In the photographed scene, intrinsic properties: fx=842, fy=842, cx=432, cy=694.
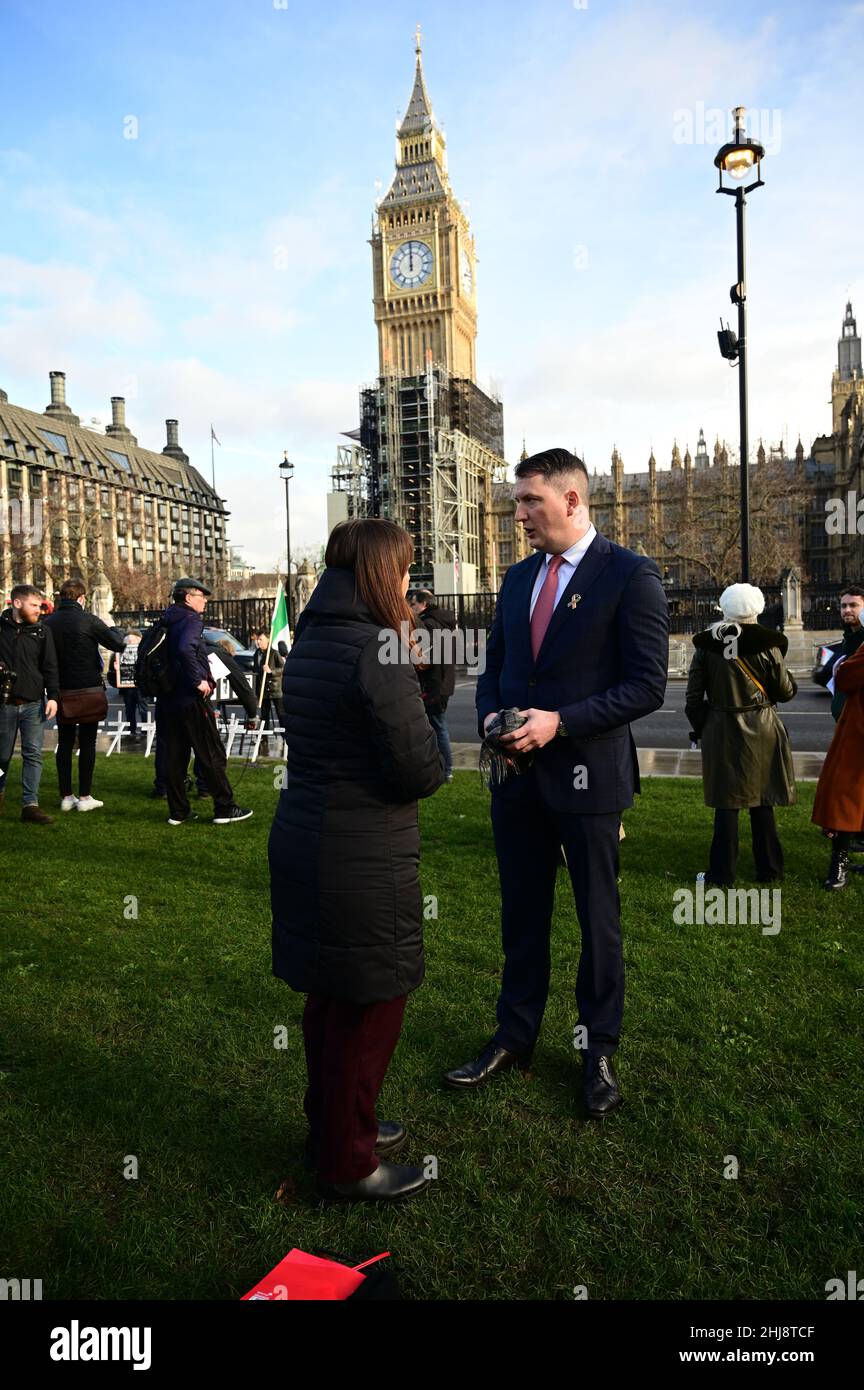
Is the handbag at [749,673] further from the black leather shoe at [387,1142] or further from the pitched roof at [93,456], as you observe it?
the pitched roof at [93,456]

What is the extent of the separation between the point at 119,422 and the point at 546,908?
127 meters

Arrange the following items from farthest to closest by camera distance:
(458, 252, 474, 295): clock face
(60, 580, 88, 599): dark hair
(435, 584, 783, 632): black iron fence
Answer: (458, 252, 474, 295): clock face
(435, 584, 783, 632): black iron fence
(60, 580, 88, 599): dark hair

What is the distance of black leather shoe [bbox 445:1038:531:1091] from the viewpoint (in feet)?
10.5

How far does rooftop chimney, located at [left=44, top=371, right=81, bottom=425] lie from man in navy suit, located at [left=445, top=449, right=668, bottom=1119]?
11378 cm

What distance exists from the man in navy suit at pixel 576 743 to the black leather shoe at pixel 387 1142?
0.38 m

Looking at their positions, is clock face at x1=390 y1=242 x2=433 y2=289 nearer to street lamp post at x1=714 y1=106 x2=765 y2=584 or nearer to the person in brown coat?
street lamp post at x1=714 y1=106 x2=765 y2=584

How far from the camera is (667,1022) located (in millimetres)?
3727

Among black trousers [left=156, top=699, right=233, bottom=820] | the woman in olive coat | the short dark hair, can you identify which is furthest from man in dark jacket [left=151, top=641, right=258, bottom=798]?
the woman in olive coat

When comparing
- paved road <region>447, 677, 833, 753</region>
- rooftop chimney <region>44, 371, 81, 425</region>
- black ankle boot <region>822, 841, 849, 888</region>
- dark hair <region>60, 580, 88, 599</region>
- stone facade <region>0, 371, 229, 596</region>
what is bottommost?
black ankle boot <region>822, 841, 849, 888</region>

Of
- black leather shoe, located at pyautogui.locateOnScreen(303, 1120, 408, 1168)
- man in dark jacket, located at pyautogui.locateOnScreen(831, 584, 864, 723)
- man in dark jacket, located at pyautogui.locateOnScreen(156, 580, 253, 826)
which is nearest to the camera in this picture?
black leather shoe, located at pyautogui.locateOnScreen(303, 1120, 408, 1168)

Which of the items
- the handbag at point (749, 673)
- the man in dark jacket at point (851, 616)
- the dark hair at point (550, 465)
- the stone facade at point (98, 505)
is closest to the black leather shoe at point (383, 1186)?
the dark hair at point (550, 465)

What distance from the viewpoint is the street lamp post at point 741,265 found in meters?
11.4

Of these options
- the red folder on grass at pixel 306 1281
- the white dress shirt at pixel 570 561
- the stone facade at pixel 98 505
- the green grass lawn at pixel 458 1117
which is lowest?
the green grass lawn at pixel 458 1117

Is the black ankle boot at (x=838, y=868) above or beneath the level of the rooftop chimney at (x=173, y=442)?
beneath
